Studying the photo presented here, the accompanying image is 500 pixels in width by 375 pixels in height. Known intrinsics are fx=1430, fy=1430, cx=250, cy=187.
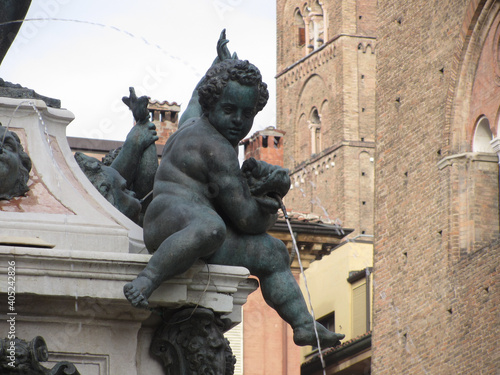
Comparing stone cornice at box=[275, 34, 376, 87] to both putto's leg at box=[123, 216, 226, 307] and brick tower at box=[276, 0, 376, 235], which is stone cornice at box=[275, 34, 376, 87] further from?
putto's leg at box=[123, 216, 226, 307]

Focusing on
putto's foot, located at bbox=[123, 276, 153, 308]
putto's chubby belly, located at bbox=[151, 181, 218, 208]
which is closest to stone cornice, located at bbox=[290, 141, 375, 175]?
putto's chubby belly, located at bbox=[151, 181, 218, 208]

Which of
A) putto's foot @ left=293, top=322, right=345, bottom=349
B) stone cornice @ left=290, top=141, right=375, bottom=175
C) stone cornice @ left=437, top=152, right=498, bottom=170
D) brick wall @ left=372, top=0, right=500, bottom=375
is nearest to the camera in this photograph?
putto's foot @ left=293, top=322, right=345, bottom=349

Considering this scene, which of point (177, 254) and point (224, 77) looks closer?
point (177, 254)

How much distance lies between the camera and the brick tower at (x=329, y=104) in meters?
69.2

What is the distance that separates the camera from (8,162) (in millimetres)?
4887

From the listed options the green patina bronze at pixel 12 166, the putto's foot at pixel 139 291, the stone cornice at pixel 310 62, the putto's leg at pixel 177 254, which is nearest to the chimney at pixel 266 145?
the green patina bronze at pixel 12 166

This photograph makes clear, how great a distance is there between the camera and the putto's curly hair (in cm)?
506

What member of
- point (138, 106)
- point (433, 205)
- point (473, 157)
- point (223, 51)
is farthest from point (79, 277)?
point (433, 205)

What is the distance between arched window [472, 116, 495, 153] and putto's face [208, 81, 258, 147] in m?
21.3

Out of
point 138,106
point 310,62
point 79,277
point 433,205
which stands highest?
point 310,62

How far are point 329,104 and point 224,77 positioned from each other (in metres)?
68.6

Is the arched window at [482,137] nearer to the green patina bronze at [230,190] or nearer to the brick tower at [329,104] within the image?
the green patina bronze at [230,190]

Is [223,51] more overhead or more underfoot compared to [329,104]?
more underfoot

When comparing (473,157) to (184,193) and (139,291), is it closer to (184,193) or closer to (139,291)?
(184,193)
